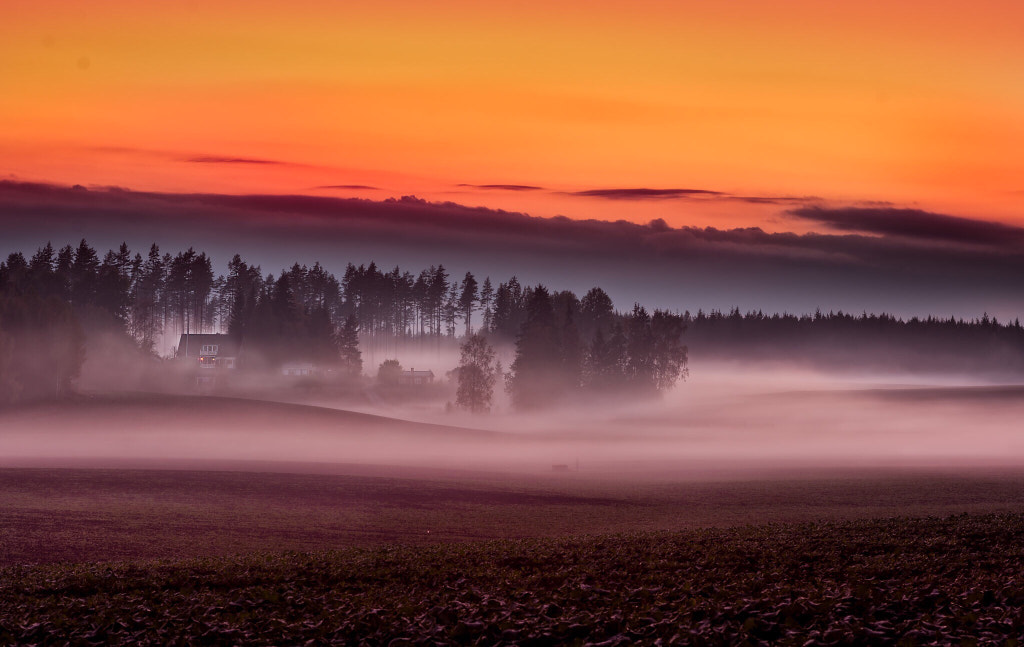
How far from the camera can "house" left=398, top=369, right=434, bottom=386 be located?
164 m

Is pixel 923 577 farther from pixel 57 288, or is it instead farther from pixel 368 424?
pixel 57 288

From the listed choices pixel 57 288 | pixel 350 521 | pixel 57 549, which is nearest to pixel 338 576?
pixel 57 549

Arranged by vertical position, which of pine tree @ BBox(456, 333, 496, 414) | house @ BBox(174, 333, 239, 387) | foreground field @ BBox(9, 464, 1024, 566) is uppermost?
house @ BBox(174, 333, 239, 387)

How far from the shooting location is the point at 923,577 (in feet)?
69.1

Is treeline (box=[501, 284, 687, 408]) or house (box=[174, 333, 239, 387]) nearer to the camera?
treeline (box=[501, 284, 687, 408])

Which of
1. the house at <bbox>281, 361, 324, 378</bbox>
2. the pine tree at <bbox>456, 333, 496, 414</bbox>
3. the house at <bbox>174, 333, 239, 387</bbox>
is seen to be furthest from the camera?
the house at <bbox>281, 361, 324, 378</bbox>

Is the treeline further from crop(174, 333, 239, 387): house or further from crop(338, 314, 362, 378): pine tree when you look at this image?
crop(174, 333, 239, 387): house

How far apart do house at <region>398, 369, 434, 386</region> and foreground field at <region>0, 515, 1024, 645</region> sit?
13538cm

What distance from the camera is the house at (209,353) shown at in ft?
527

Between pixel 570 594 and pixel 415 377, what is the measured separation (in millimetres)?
150882

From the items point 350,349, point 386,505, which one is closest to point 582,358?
point 350,349

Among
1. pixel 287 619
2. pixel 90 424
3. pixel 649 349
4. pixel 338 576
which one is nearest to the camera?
pixel 287 619

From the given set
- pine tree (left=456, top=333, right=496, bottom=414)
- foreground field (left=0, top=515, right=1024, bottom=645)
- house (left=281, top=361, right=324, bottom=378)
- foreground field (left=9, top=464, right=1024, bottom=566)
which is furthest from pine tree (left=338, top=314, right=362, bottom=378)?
foreground field (left=0, top=515, right=1024, bottom=645)

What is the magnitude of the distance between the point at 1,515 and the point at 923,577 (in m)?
34.9
